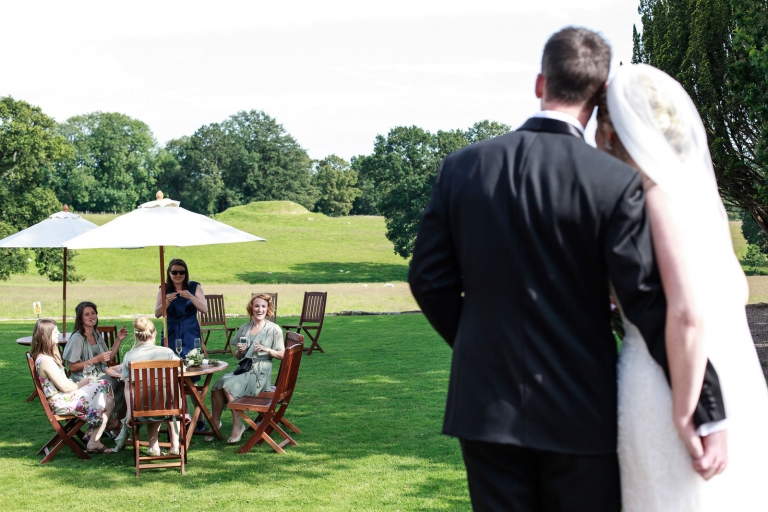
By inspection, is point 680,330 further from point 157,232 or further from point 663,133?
point 157,232

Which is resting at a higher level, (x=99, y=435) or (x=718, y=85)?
(x=718, y=85)

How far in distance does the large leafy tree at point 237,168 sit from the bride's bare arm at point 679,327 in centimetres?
8744

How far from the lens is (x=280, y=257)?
56812 millimetres

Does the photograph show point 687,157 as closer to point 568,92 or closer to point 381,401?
point 568,92

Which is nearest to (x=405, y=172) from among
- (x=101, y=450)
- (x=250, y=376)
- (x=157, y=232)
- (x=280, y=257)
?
(x=280, y=257)

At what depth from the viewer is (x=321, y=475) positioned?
22.3 feet

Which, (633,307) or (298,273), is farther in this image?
(298,273)

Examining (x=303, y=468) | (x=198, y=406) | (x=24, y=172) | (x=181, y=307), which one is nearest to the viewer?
(x=303, y=468)

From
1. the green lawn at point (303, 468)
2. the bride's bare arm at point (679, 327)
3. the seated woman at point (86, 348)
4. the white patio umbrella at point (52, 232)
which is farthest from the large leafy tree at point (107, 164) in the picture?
the bride's bare arm at point (679, 327)

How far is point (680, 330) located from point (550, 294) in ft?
1.17

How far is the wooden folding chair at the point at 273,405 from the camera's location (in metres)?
7.44

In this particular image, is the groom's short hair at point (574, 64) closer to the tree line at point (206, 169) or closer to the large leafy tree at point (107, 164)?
the tree line at point (206, 169)

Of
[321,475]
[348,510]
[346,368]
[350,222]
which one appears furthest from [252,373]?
[350,222]

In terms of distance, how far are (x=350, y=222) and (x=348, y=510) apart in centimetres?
6917
